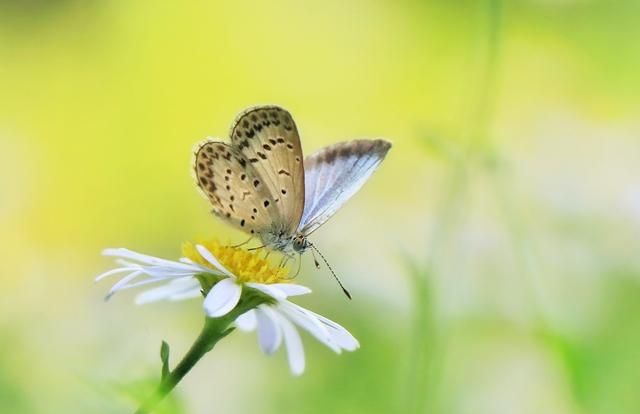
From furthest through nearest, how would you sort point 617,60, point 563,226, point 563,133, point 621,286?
point 617,60, point 563,133, point 563,226, point 621,286

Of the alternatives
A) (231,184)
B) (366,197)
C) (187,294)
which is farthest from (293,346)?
(366,197)

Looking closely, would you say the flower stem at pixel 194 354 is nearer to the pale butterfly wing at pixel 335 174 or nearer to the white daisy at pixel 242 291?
the white daisy at pixel 242 291

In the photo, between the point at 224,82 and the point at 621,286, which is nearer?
the point at 621,286

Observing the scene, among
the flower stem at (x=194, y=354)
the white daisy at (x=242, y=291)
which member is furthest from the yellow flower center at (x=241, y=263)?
the flower stem at (x=194, y=354)

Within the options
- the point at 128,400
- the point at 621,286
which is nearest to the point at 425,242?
the point at 621,286

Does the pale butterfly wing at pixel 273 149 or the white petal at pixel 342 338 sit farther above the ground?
the pale butterfly wing at pixel 273 149

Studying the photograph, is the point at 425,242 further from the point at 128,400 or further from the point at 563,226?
the point at 128,400

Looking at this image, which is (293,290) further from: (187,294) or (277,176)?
(277,176)
